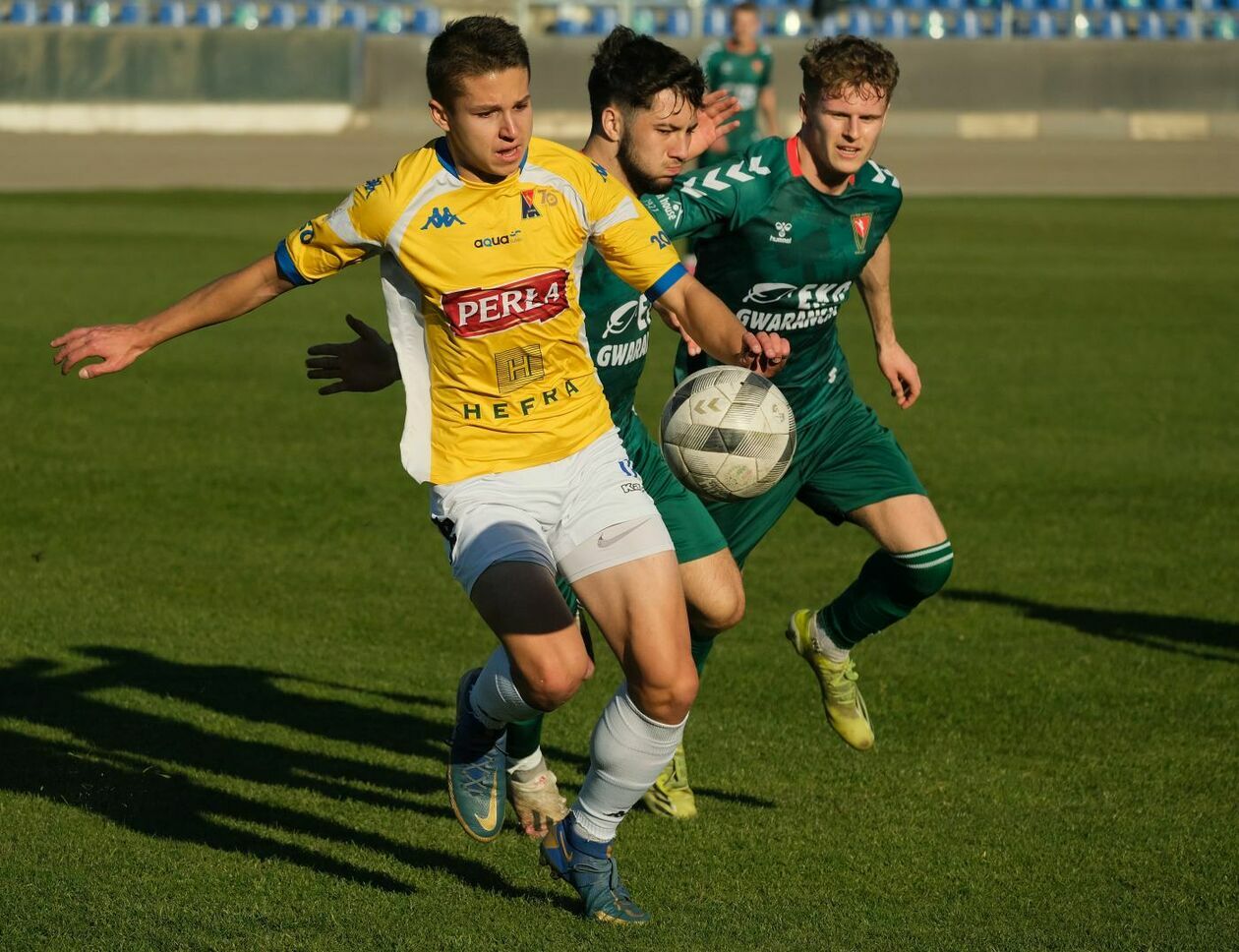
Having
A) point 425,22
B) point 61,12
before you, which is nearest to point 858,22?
point 425,22

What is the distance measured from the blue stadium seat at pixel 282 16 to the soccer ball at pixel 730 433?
120 feet

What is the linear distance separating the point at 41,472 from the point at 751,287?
19.4 ft

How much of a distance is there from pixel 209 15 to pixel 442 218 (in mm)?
36757

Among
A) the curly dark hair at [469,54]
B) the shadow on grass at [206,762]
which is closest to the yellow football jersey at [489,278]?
the curly dark hair at [469,54]

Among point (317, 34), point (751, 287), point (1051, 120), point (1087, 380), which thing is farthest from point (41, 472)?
point (1051, 120)

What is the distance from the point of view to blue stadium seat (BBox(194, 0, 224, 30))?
129ft

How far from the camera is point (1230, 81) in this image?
138 ft

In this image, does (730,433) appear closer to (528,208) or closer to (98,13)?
(528,208)

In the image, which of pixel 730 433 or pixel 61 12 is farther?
pixel 61 12

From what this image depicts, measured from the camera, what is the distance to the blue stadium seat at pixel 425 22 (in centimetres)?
4034

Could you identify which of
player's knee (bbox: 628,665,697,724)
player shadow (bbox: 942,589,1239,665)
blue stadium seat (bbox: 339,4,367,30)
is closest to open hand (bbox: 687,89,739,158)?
player's knee (bbox: 628,665,697,724)

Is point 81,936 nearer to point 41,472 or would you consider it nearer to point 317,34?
point 41,472

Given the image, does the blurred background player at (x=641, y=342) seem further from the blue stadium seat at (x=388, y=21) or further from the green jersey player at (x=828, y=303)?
the blue stadium seat at (x=388, y=21)

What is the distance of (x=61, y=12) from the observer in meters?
39.2
